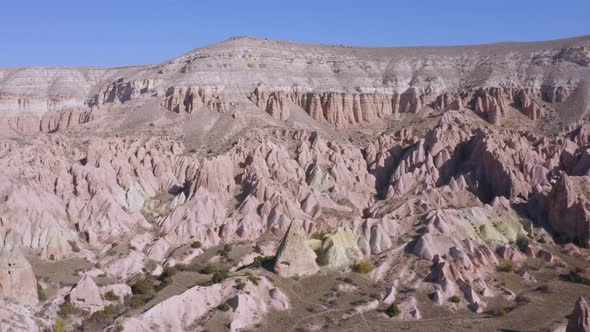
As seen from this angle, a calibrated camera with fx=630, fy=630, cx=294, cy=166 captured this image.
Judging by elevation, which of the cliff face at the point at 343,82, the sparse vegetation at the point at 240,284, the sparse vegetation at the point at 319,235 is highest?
the cliff face at the point at 343,82

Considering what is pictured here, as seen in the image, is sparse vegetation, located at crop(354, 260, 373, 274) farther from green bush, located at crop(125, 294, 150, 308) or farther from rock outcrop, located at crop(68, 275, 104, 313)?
rock outcrop, located at crop(68, 275, 104, 313)

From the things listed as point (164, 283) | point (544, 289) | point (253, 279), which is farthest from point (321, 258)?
point (544, 289)

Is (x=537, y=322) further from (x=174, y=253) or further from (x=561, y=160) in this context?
(x=561, y=160)

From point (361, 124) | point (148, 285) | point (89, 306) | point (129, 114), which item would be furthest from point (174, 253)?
point (361, 124)

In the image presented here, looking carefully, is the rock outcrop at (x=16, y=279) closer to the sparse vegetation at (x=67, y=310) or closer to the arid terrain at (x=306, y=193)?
the arid terrain at (x=306, y=193)

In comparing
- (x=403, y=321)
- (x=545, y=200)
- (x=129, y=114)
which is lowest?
(x=403, y=321)

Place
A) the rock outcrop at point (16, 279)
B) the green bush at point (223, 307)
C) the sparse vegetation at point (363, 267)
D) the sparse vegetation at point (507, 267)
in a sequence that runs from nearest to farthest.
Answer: the green bush at point (223, 307) → the rock outcrop at point (16, 279) → the sparse vegetation at point (363, 267) → the sparse vegetation at point (507, 267)

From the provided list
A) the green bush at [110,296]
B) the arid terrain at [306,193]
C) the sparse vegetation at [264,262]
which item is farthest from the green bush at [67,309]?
the sparse vegetation at [264,262]
